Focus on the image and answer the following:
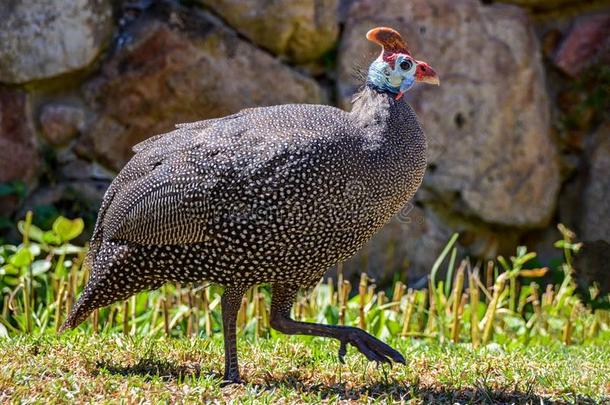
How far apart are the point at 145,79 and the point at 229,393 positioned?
3124mm

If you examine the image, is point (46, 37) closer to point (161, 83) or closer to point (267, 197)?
point (161, 83)

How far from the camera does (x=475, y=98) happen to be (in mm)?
6855

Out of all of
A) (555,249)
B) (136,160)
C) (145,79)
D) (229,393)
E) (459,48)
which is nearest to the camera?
(229,393)

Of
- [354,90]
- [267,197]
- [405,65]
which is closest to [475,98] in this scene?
[354,90]

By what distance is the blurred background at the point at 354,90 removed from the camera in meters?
6.25

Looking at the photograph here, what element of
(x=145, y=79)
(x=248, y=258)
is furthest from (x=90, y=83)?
(x=248, y=258)

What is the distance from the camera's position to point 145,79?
634 cm

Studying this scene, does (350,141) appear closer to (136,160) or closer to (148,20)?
(136,160)

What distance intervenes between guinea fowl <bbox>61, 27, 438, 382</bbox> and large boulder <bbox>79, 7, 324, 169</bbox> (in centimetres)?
229

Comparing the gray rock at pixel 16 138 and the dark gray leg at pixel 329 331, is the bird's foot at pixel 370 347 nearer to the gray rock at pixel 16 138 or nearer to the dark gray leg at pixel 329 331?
the dark gray leg at pixel 329 331

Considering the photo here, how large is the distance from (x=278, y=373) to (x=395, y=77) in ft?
4.27

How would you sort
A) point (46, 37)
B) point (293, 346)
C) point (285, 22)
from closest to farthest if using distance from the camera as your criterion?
1. point (293, 346)
2. point (46, 37)
3. point (285, 22)

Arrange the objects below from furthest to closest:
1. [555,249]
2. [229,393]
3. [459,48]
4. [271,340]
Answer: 1. [555,249]
2. [459,48]
3. [271,340]
4. [229,393]

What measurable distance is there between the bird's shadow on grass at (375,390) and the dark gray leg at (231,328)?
0.08m
